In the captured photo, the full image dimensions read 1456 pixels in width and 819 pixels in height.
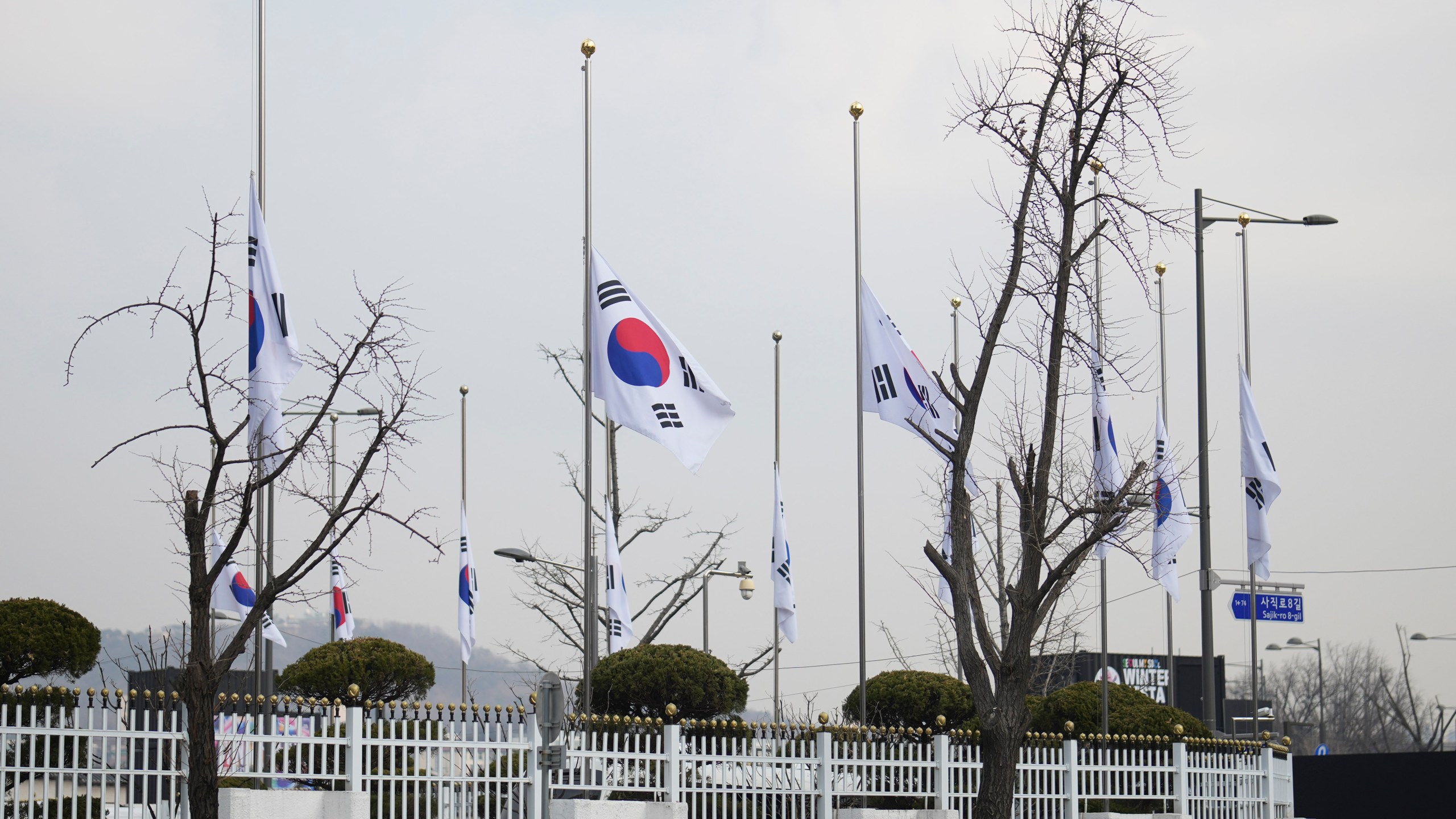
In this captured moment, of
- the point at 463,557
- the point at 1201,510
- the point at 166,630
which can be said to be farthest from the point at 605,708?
the point at 463,557

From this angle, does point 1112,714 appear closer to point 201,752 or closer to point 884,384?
point 884,384

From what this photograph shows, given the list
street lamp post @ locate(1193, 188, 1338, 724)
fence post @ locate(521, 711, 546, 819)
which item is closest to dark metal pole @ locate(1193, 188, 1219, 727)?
street lamp post @ locate(1193, 188, 1338, 724)

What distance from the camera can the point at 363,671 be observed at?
2112 cm

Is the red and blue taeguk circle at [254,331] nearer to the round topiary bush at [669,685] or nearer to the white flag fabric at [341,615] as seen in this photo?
the round topiary bush at [669,685]

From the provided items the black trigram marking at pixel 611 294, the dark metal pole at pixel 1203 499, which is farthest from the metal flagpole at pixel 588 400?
the dark metal pole at pixel 1203 499

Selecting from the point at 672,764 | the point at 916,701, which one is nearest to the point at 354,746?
the point at 672,764

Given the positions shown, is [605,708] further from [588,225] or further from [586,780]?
[588,225]

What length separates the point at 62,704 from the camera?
13.5m

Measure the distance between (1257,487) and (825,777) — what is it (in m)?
12.2

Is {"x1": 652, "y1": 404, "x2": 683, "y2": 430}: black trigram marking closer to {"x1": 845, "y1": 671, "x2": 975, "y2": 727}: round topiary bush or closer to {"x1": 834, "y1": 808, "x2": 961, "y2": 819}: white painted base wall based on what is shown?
{"x1": 834, "y1": 808, "x2": 961, "y2": 819}: white painted base wall

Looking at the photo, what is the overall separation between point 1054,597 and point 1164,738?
6.98 metres

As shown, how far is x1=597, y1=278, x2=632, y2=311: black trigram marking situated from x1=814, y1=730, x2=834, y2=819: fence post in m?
5.52

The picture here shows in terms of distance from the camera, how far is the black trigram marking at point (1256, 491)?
26.5m

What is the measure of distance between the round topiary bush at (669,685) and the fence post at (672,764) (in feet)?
4.46
